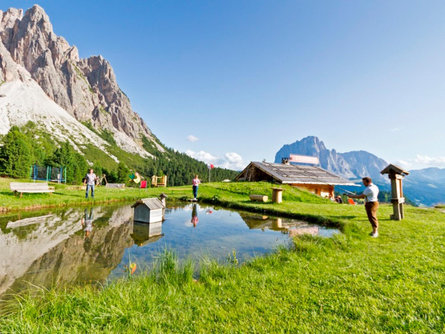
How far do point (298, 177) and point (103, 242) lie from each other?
25.4 m

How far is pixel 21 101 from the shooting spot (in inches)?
6496

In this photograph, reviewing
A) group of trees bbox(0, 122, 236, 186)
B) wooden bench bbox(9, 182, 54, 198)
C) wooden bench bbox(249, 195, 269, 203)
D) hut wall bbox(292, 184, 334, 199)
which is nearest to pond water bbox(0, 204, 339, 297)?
wooden bench bbox(9, 182, 54, 198)

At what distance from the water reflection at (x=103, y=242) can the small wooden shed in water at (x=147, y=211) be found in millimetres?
354

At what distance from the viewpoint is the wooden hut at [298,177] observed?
28.5m

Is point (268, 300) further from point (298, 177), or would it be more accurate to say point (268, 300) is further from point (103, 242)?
point (298, 177)

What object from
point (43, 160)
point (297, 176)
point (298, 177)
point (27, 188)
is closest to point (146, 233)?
point (27, 188)

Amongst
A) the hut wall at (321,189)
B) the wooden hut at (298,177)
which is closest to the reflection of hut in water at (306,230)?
the wooden hut at (298,177)

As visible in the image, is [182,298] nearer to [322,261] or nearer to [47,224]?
[322,261]

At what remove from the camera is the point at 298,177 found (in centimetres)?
2933

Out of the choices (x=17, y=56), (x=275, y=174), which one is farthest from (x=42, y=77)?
(x=275, y=174)

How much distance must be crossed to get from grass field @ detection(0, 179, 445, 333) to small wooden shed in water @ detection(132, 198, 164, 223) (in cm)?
621

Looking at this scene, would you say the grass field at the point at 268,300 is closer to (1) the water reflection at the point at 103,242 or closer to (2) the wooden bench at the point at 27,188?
(1) the water reflection at the point at 103,242

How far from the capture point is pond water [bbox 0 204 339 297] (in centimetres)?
563

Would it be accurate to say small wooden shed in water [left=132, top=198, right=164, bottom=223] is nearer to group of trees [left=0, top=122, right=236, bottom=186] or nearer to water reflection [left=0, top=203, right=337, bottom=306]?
water reflection [left=0, top=203, right=337, bottom=306]
